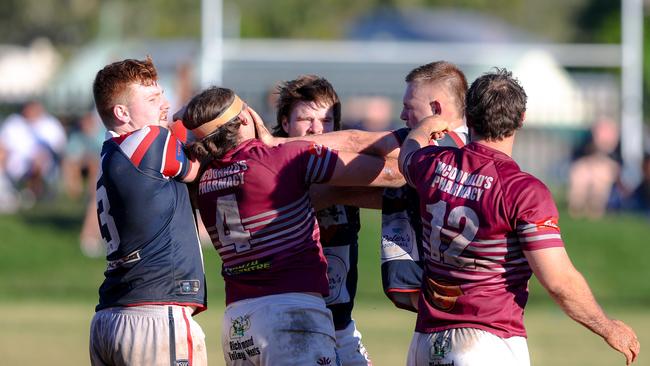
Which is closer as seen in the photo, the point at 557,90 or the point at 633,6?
the point at 633,6

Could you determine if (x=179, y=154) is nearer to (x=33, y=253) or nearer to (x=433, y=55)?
(x=33, y=253)

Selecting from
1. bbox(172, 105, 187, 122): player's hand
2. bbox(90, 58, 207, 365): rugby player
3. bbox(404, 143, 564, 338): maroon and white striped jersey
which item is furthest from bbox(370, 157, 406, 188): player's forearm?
bbox(172, 105, 187, 122): player's hand

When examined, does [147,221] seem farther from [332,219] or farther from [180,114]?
[332,219]

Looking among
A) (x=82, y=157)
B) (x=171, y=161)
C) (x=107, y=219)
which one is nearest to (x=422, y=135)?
(x=171, y=161)

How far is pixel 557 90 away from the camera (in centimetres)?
3481

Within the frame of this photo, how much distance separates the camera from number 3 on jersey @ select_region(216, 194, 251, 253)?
18.9 ft

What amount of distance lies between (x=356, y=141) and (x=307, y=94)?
52 centimetres

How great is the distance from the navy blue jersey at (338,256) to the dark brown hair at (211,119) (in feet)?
2.89

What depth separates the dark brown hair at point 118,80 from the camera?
235 inches

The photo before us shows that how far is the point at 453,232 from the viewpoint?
546 centimetres

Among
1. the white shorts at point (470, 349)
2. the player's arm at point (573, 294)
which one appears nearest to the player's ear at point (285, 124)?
the white shorts at point (470, 349)

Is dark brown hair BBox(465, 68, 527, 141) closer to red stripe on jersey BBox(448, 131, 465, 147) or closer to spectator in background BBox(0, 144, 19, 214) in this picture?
red stripe on jersey BBox(448, 131, 465, 147)

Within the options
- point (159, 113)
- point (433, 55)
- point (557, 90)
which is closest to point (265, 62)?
point (433, 55)

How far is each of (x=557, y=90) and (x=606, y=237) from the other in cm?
1591
